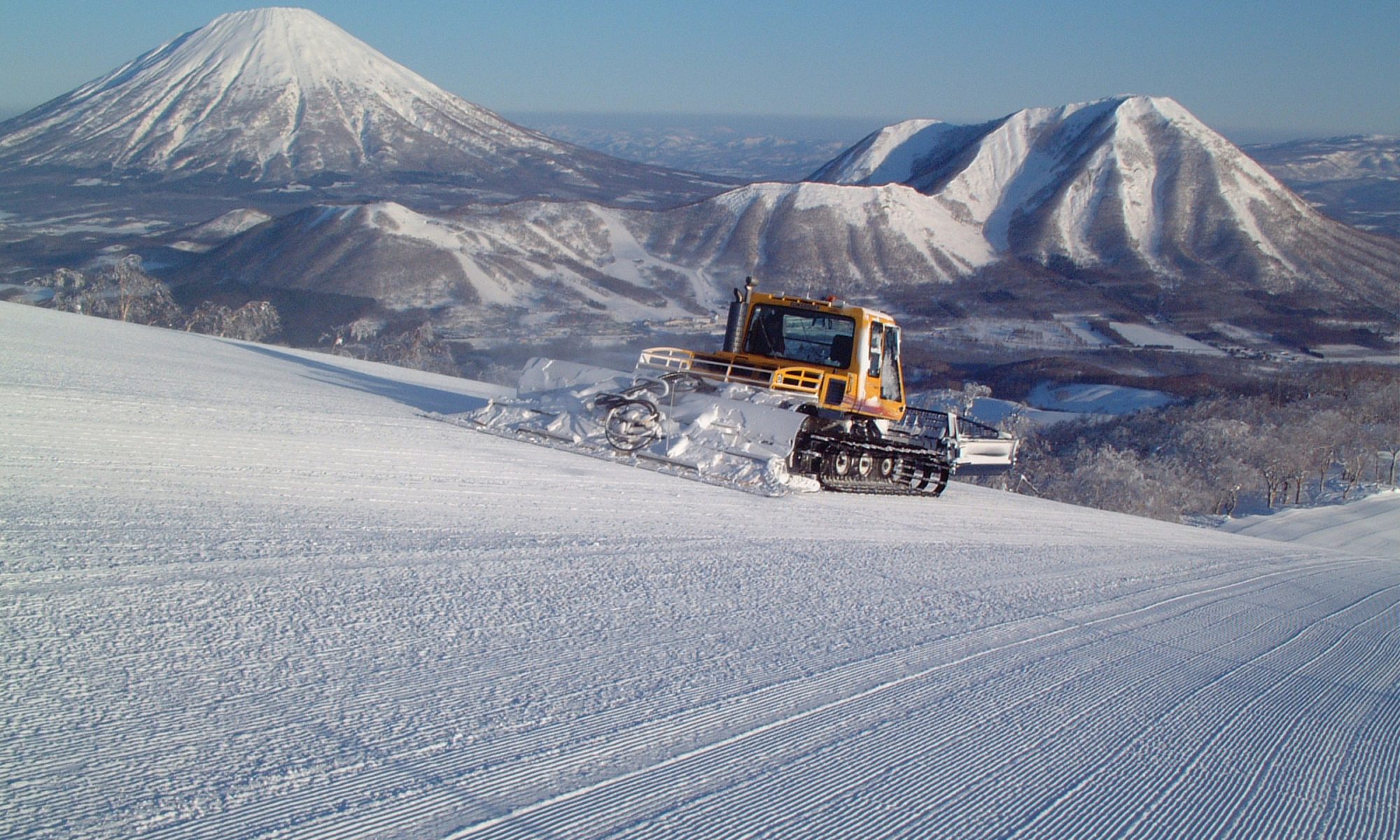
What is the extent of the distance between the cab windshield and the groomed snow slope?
4107mm

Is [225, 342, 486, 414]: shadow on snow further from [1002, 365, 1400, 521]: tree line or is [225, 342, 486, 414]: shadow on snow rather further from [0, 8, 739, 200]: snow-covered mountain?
[0, 8, 739, 200]: snow-covered mountain

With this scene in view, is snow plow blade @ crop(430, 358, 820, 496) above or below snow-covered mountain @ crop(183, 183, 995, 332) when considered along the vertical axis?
below

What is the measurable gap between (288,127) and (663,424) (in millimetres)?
173258

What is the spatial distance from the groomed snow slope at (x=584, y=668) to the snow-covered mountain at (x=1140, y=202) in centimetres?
9476

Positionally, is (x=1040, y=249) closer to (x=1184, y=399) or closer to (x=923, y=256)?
(x=923, y=256)

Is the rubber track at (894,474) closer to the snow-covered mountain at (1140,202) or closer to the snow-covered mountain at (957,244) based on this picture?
the snow-covered mountain at (957,244)

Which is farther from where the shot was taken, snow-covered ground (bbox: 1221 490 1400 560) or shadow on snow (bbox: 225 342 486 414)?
snow-covered ground (bbox: 1221 490 1400 560)

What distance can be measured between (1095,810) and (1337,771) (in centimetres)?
152

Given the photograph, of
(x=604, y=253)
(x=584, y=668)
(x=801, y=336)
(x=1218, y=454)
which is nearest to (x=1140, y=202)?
(x=604, y=253)

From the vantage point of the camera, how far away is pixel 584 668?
4.44m

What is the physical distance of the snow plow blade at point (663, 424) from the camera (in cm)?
1065

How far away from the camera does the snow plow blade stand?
1065cm

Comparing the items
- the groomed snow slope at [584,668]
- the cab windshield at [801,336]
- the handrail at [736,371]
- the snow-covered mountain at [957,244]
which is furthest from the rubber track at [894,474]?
the snow-covered mountain at [957,244]

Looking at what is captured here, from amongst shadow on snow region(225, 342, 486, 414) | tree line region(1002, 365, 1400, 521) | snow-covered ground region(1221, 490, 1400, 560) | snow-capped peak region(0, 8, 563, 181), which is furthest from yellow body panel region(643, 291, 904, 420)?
snow-capped peak region(0, 8, 563, 181)
